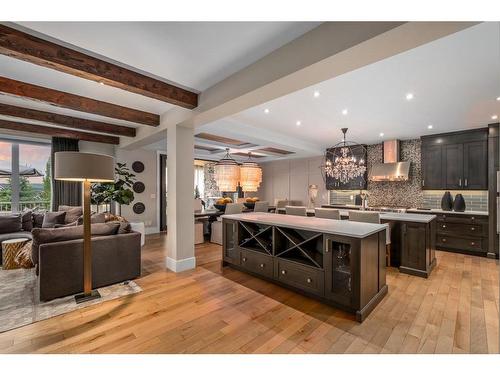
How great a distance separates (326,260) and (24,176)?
22.2 feet

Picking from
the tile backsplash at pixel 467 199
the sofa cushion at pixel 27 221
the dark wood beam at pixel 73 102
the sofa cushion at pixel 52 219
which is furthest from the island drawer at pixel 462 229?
the sofa cushion at pixel 27 221

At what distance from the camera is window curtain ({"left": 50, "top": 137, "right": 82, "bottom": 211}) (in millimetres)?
5211

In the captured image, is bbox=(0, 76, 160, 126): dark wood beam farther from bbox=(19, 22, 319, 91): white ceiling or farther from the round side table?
the round side table

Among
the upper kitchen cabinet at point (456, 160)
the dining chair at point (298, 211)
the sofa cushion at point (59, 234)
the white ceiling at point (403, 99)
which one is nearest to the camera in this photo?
the white ceiling at point (403, 99)

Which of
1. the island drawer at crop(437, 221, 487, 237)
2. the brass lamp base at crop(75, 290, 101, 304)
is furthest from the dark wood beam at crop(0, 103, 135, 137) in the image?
the island drawer at crop(437, 221, 487, 237)

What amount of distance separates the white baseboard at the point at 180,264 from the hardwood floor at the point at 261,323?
411 millimetres

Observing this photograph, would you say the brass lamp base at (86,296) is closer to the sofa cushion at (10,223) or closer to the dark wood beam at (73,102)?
the dark wood beam at (73,102)

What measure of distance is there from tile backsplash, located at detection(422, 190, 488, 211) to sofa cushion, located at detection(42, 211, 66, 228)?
8.27 metres

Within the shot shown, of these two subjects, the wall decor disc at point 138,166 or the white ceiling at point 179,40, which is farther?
the wall decor disc at point 138,166

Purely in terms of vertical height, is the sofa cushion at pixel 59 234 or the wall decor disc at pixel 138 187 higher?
the wall decor disc at pixel 138 187

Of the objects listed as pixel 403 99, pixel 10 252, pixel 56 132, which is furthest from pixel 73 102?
pixel 403 99

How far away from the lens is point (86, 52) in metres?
2.20

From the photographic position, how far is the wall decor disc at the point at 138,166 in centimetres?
645

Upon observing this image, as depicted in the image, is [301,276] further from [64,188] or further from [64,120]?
[64,188]
